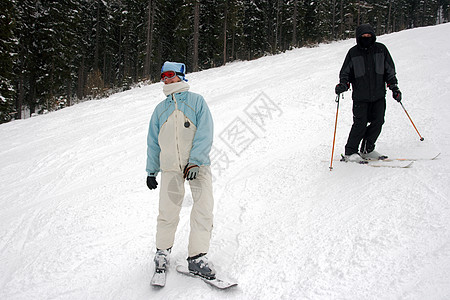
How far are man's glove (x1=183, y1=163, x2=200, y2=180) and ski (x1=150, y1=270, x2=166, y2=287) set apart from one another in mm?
913

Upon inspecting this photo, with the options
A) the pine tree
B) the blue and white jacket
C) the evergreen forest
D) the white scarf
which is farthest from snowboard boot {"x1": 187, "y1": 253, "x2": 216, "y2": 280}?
the pine tree

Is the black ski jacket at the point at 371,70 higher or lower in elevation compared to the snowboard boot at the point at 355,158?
higher

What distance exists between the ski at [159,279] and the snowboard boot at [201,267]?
0.25m

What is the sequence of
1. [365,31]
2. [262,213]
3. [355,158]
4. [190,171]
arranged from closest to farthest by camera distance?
Answer: [190,171] < [262,213] < [365,31] < [355,158]

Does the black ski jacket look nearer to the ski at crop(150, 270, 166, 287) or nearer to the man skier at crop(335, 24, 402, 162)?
the man skier at crop(335, 24, 402, 162)

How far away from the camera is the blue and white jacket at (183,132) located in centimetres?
250

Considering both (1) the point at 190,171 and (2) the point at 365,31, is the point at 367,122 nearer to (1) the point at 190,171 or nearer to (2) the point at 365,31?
(2) the point at 365,31

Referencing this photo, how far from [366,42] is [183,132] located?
289 centimetres

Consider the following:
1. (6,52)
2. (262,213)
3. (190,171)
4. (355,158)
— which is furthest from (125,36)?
(190,171)

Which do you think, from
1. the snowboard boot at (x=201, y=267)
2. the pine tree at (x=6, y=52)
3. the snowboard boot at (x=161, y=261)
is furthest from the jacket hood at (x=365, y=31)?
the pine tree at (x=6, y=52)

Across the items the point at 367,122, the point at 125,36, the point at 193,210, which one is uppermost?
the point at 125,36

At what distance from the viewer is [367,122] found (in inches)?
156

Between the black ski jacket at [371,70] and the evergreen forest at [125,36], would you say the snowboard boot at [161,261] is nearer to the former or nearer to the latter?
the black ski jacket at [371,70]

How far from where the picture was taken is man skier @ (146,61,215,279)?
2.49 m
